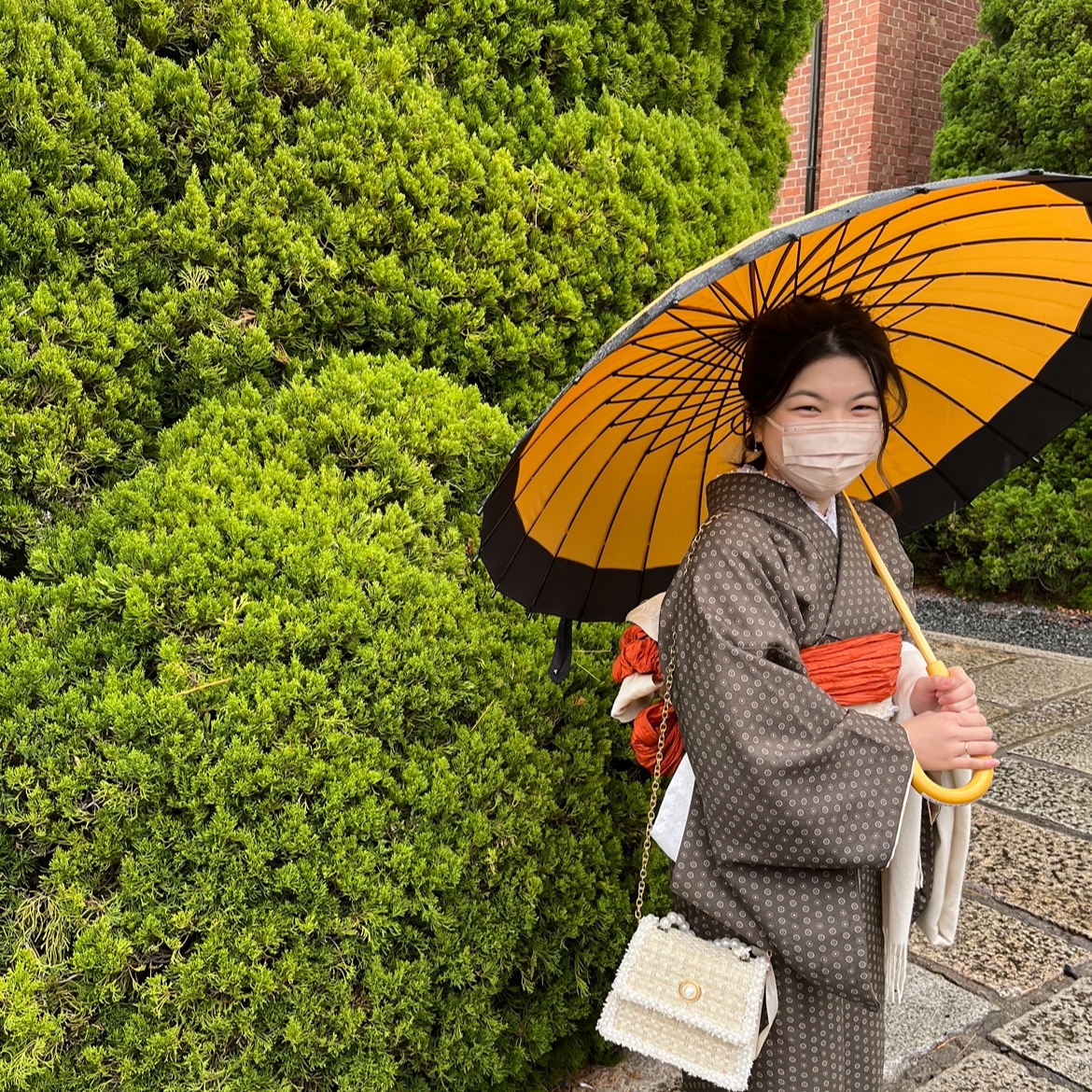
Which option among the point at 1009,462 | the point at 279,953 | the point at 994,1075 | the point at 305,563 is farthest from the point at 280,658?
the point at 994,1075

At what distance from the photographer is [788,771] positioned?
4.71 ft

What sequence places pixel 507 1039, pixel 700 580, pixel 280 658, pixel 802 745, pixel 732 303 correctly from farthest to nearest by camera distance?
1. pixel 507 1039
2. pixel 280 658
3. pixel 732 303
4. pixel 700 580
5. pixel 802 745

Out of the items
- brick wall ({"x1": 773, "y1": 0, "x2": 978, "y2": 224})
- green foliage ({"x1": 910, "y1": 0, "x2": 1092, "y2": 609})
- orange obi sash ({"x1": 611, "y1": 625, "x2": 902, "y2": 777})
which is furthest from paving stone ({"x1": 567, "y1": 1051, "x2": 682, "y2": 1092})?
brick wall ({"x1": 773, "y1": 0, "x2": 978, "y2": 224})

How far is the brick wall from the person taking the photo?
10367 mm

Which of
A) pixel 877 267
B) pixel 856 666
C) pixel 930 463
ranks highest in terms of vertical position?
pixel 877 267

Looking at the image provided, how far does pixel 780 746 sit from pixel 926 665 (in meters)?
0.49

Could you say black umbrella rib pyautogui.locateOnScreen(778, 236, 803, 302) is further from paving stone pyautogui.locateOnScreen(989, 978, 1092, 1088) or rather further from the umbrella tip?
paving stone pyautogui.locateOnScreen(989, 978, 1092, 1088)

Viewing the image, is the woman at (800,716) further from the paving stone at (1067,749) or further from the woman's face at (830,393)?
the paving stone at (1067,749)

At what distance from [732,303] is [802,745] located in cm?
81

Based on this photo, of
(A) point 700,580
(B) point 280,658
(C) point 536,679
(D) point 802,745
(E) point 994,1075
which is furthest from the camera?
(E) point 994,1075

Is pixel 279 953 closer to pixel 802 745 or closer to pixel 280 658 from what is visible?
pixel 280 658

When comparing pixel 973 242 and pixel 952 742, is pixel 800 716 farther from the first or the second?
pixel 973 242

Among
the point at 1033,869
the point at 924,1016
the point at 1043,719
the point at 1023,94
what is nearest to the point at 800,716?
the point at 924,1016

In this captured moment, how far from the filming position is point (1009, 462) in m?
2.08
